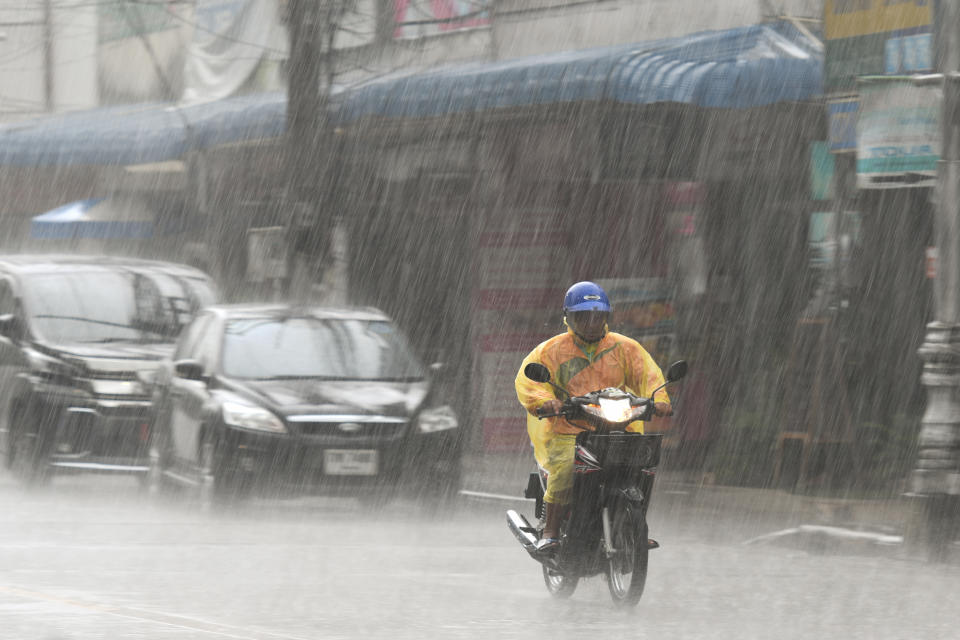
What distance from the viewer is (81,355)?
53.3 ft

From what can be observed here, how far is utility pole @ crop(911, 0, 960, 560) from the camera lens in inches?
464

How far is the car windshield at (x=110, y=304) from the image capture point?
16875 millimetres

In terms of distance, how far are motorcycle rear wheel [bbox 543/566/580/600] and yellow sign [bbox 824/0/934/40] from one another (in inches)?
256

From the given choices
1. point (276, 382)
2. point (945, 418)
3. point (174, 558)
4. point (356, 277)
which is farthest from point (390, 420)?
point (356, 277)

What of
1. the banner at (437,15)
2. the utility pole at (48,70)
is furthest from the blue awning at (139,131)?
the utility pole at (48,70)

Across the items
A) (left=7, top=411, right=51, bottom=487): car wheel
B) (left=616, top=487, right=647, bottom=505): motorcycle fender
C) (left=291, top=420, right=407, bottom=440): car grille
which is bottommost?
(left=7, top=411, right=51, bottom=487): car wheel

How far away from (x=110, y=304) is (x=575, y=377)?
8485mm

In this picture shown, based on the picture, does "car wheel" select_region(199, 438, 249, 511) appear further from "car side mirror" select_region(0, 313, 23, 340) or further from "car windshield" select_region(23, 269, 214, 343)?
"car side mirror" select_region(0, 313, 23, 340)

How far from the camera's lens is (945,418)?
478 inches

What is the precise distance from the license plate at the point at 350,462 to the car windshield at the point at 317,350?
3.21ft

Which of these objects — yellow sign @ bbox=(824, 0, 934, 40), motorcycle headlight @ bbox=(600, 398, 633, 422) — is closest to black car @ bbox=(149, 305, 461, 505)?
yellow sign @ bbox=(824, 0, 934, 40)

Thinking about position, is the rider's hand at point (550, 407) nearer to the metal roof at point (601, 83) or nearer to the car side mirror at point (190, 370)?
the car side mirror at point (190, 370)

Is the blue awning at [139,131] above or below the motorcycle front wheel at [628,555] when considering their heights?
above

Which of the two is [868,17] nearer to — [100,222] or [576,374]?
[576,374]
